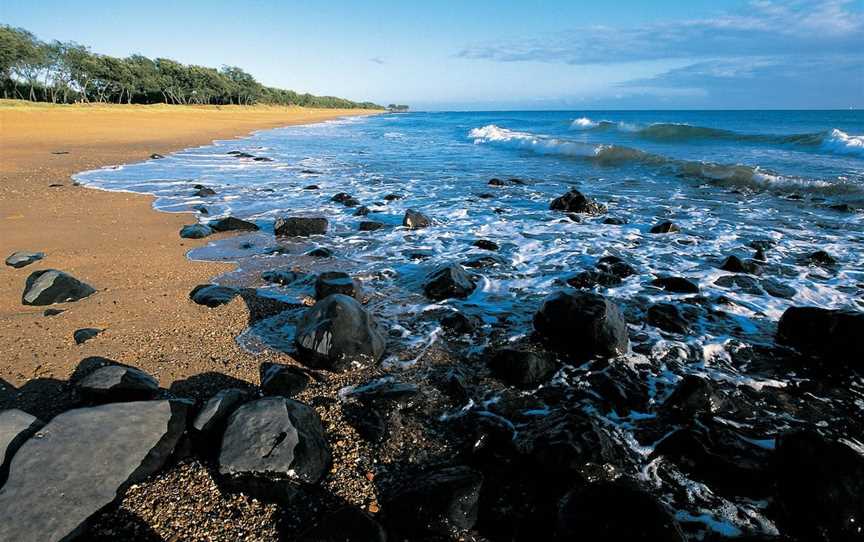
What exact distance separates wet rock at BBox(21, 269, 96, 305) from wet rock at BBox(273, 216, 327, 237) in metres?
3.22

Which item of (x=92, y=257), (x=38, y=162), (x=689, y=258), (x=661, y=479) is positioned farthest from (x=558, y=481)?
(x=38, y=162)

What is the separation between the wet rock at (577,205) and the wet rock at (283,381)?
8.02 metres

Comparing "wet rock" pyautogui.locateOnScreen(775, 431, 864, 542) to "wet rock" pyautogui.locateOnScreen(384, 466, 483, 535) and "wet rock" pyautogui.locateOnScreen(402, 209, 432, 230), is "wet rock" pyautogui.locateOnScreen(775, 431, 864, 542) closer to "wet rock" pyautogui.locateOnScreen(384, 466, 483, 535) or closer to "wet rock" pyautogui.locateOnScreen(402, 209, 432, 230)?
"wet rock" pyautogui.locateOnScreen(384, 466, 483, 535)

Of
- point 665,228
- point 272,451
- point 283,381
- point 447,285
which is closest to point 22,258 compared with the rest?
point 283,381

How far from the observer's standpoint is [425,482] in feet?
8.39

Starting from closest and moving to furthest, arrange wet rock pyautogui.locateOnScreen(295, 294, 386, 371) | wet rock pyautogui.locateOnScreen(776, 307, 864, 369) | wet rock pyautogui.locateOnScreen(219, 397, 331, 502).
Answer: wet rock pyautogui.locateOnScreen(219, 397, 331, 502) < wet rock pyautogui.locateOnScreen(295, 294, 386, 371) < wet rock pyautogui.locateOnScreen(776, 307, 864, 369)

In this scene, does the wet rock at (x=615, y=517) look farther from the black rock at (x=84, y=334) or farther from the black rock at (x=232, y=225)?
the black rock at (x=232, y=225)

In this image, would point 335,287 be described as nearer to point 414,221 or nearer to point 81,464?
point 81,464

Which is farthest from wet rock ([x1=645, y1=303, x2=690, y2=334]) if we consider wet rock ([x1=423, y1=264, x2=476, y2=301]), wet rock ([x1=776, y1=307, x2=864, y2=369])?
wet rock ([x1=423, y1=264, x2=476, y2=301])

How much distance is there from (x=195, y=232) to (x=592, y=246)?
6.56 meters

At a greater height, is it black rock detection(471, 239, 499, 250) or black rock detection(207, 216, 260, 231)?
black rock detection(207, 216, 260, 231)

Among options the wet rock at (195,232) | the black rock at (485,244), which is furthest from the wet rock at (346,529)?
the wet rock at (195,232)

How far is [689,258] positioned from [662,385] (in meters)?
3.96

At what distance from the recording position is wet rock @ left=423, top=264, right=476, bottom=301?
5364mm
